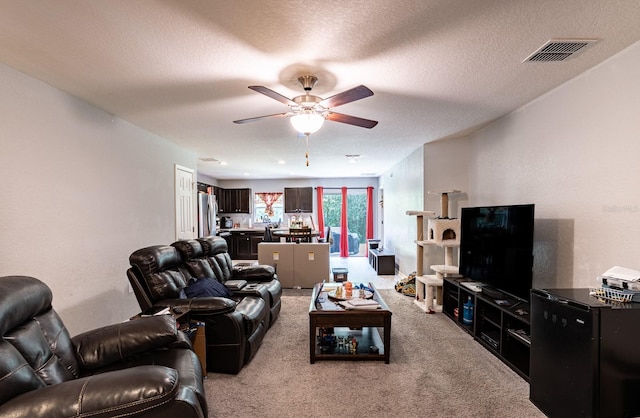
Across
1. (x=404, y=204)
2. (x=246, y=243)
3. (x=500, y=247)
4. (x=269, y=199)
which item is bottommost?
(x=246, y=243)

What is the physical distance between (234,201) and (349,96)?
25.4 ft

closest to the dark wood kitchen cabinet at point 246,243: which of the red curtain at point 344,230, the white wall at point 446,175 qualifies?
the red curtain at point 344,230

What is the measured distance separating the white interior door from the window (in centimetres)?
400

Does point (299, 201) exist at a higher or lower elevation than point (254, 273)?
higher

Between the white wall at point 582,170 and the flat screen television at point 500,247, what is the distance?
12.8 inches

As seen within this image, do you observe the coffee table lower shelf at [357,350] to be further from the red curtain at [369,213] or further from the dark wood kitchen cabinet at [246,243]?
the red curtain at [369,213]

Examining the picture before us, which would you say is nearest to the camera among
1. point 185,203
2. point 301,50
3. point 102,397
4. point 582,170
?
point 102,397

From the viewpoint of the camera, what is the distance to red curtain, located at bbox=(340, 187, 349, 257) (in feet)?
30.4

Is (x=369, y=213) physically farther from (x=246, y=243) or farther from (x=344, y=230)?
(x=246, y=243)

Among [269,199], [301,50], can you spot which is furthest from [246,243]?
[301,50]

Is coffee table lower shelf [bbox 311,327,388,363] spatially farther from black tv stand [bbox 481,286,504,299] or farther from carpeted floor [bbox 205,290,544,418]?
black tv stand [bbox 481,286,504,299]

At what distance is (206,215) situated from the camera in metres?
7.48

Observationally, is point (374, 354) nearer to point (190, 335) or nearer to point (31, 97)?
point (190, 335)

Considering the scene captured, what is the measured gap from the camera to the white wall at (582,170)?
2121 millimetres
